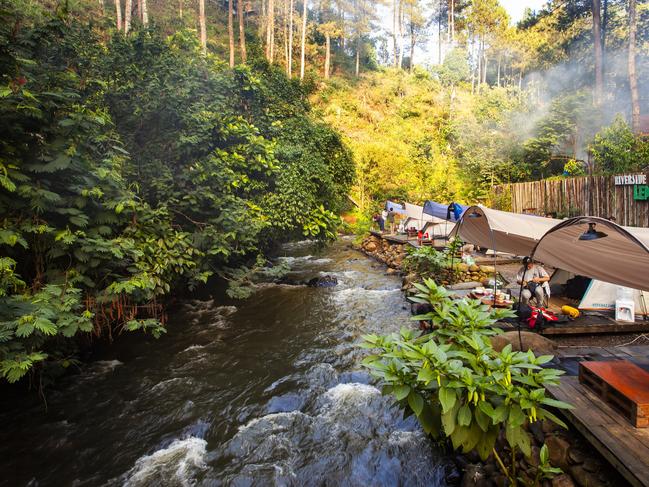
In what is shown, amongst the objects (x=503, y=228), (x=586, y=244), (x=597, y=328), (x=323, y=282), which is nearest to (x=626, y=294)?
(x=597, y=328)

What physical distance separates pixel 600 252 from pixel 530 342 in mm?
1883

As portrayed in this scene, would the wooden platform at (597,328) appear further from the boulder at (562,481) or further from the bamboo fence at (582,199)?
the bamboo fence at (582,199)

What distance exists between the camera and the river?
4711mm

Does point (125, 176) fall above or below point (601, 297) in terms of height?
above

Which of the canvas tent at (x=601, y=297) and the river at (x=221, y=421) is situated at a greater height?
the canvas tent at (x=601, y=297)

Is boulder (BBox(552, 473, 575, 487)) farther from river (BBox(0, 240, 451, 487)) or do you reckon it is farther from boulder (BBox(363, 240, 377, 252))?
boulder (BBox(363, 240, 377, 252))

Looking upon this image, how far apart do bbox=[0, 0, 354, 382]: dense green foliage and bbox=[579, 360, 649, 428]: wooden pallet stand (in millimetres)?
6060

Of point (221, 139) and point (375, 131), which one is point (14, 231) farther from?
point (375, 131)

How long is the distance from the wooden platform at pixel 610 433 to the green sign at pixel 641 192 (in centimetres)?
1118

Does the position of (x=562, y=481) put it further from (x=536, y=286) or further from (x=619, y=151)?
(x=619, y=151)

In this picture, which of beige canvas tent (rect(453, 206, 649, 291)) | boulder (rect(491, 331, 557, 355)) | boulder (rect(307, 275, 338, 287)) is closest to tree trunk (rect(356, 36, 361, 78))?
boulder (rect(307, 275, 338, 287))

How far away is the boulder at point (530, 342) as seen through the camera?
18.9 feet

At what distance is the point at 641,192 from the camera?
11.7 metres

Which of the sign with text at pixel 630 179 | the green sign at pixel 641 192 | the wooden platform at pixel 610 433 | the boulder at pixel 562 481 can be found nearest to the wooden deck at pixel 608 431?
the wooden platform at pixel 610 433
